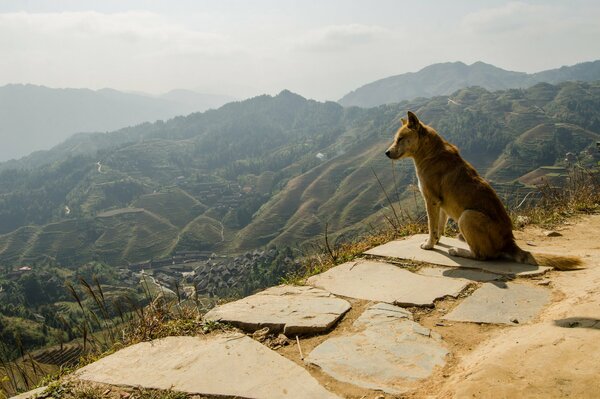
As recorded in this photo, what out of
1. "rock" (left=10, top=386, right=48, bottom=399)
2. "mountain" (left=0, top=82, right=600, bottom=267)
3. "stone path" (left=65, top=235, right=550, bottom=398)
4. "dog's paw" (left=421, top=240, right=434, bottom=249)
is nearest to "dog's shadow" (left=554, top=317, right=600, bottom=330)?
"stone path" (left=65, top=235, right=550, bottom=398)

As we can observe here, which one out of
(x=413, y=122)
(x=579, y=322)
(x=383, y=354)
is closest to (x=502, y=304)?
(x=579, y=322)

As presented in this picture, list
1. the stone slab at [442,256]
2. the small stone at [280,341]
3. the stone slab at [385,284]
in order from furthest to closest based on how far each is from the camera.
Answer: the stone slab at [442,256], the stone slab at [385,284], the small stone at [280,341]

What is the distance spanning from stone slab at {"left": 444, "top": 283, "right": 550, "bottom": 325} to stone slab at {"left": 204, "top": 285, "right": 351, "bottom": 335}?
94cm

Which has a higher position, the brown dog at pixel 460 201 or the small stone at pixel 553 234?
the brown dog at pixel 460 201

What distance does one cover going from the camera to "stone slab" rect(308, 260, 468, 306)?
372cm

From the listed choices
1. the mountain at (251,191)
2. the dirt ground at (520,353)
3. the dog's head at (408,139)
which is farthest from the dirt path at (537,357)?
the mountain at (251,191)

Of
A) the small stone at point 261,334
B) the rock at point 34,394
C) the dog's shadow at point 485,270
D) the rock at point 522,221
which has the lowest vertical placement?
the rock at point 522,221

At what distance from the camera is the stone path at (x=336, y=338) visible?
2514mm

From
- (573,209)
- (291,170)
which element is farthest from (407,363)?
(291,170)

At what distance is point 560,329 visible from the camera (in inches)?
104

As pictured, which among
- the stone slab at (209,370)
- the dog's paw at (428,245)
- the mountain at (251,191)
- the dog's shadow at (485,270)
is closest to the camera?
the stone slab at (209,370)

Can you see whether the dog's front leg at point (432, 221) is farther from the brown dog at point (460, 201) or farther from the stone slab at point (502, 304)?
the stone slab at point (502, 304)

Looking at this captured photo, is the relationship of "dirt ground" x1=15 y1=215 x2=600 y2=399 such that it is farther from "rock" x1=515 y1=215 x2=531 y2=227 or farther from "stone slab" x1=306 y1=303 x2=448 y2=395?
"rock" x1=515 y1=215 x2=531 y2=227

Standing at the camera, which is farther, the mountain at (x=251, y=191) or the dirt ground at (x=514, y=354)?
the mountain at (x=251, y=191)
